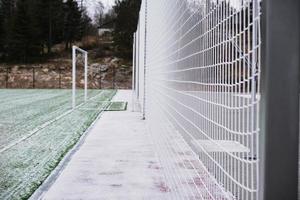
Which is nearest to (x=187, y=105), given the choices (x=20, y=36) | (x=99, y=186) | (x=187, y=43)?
(x=187, y=43)

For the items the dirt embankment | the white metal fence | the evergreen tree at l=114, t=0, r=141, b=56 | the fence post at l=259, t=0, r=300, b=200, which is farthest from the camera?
the evergreen tree at l=114, t=0, r=141, b=56

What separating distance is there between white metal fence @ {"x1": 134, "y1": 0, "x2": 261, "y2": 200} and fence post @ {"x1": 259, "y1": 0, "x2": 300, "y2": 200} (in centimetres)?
13

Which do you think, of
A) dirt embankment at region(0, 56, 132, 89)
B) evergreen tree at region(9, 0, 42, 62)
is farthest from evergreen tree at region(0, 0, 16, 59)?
dirt embankment at region(0, 56, 132, 89)

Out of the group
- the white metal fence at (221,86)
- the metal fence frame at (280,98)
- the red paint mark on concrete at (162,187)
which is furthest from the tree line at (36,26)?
the metal fence frame at (280,98)

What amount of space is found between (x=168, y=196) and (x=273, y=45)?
9.20ft

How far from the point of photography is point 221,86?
6.82 feet

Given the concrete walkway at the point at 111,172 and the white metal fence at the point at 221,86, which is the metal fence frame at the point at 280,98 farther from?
the concrete walkway at the point at 111,172

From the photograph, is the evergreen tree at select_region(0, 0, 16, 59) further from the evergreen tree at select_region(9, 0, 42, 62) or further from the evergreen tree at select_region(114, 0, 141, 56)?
the evergreen tree at select_region(114, 0, 141, 56)

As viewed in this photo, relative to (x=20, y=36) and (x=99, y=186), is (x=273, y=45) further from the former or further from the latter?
(x=20, y=36)

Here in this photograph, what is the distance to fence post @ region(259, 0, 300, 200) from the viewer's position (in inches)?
44.3

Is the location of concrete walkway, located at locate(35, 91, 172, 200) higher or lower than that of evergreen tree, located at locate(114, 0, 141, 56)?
lower

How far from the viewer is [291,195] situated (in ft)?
3.75

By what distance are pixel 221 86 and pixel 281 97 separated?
37.3 inches

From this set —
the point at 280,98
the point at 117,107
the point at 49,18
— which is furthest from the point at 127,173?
the point at 49,18
